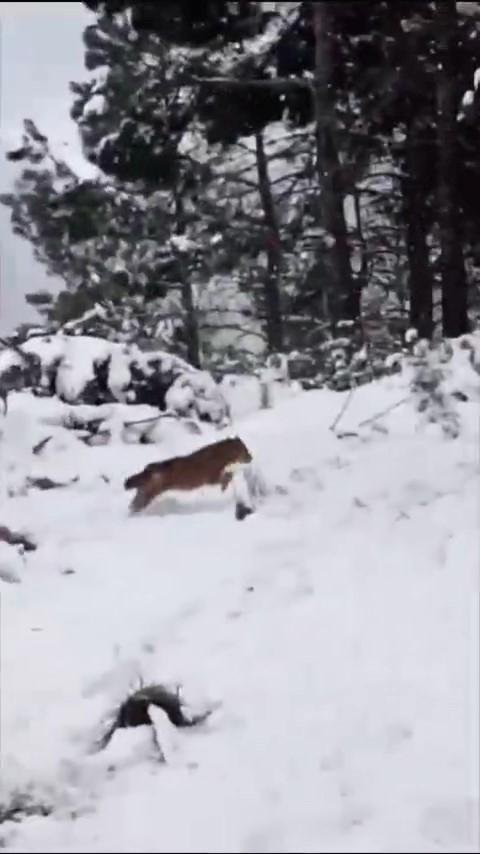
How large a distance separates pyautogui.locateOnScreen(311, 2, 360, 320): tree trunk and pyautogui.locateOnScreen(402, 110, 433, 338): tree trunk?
24 cm

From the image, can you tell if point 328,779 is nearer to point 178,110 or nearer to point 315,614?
point 315,614

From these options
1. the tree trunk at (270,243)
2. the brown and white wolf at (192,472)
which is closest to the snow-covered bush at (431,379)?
the tree trunk at (270,243)

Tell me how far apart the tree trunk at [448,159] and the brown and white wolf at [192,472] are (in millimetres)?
1102

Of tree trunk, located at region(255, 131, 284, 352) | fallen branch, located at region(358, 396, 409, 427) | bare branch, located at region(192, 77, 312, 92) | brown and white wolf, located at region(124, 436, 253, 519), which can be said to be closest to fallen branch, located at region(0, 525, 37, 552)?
brown and white wolf, located at region(124, 436, 253, 519)

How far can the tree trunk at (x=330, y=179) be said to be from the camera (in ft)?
9.65

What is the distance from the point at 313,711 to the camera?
2256 millimetres

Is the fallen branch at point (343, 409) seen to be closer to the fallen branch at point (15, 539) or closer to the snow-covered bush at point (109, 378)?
the snow-covered bush at point (109, 378)

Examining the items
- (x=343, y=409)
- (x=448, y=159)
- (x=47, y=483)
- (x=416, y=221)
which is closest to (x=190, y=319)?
(x=47, y=483)

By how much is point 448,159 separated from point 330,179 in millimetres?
495

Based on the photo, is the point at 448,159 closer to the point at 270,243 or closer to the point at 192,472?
the point at 270,243

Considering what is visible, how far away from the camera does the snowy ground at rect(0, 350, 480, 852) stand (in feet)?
6.10

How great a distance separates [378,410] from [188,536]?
4.36 ft

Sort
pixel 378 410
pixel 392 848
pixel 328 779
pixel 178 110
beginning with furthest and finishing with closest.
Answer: pixel 378 410 → pixel 178 110 → pixel 328 779 → pixel 392 848

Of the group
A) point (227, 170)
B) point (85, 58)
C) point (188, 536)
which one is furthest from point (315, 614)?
point (85, 58)
